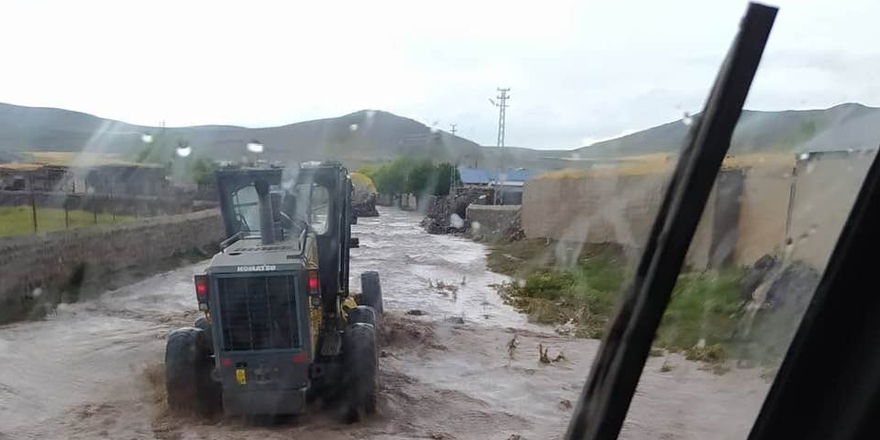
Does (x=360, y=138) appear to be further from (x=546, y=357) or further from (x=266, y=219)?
(x=546, y=357)

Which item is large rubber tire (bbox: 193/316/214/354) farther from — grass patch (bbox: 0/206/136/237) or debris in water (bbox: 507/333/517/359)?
grass patch (bbox: 0/206/136/237)

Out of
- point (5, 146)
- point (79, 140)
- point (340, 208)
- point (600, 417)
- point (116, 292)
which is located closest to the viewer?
point (600, 417)

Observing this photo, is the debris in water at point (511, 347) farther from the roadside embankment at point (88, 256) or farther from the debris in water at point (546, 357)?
the roadside embankment at point (88, 256)

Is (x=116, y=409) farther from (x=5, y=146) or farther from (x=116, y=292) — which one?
(x=5, y=146)

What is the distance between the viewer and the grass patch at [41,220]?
13828 mm

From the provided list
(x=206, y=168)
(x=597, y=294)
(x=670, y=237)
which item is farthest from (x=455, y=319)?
(x=670, y=237)

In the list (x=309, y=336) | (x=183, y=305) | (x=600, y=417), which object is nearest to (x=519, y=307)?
(x=183, y=305)

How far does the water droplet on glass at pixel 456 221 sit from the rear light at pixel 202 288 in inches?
1163

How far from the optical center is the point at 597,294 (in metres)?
8.10

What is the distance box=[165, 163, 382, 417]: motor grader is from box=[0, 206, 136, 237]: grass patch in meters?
8.44

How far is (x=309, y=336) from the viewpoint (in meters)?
6.13

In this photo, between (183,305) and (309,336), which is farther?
(183,305)

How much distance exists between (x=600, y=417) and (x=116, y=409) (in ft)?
25.5

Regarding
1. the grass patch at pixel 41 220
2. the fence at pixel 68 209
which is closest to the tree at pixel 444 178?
the fence at pixel 68 209
